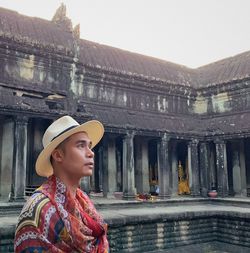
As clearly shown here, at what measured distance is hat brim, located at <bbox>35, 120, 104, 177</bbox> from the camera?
2.27 meters

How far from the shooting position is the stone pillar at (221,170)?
16.8m

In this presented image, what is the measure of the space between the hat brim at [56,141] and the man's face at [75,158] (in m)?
0.06

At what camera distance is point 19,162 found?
1149 centimetres

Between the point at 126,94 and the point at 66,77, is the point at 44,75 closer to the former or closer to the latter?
the point at 66,77

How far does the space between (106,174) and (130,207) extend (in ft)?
11.2

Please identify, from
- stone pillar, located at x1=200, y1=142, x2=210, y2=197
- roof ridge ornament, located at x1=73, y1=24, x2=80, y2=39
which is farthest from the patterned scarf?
stone pillar, located at x1=200, y1=142, x2=210, y2=197

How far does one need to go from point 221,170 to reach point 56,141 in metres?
15.9

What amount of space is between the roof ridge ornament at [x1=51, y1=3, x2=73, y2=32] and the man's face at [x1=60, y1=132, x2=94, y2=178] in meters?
14.3

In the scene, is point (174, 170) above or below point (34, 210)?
above

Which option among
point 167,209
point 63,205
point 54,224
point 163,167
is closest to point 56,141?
point 63,205

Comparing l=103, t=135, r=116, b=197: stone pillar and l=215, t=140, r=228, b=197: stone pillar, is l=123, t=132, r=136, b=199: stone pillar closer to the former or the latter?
l=103, t=135, r=116, b=197: stone pillar

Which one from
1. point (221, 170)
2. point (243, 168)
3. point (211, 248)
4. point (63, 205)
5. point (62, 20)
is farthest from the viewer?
point (243, 168)

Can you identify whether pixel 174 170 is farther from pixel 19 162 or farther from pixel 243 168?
pixel 19 162

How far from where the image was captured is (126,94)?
17703 millimetres
